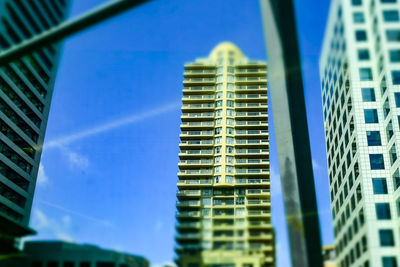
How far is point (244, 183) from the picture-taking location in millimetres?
3895

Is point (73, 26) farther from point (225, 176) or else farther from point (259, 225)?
point (225, 176)

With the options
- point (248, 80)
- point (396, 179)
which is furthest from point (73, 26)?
point (396, 179)

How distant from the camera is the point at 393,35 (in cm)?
204

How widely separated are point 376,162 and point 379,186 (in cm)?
114

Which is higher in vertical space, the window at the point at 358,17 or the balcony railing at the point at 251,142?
the balcony railing at the point at 251,142

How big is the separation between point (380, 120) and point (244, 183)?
1621cm

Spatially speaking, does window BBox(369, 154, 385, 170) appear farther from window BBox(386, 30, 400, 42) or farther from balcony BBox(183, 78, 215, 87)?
window BBox(386, 30, 400, 42)

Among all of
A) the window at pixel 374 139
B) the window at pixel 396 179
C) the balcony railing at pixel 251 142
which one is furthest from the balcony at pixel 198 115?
the window at pixel 374 139

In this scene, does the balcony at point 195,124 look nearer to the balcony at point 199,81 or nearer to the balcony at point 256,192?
the balcony at point 199,81

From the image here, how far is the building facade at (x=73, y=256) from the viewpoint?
82.7 inches

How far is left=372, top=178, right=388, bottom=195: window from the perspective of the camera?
17000 mm

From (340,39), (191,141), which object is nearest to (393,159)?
(191,141)

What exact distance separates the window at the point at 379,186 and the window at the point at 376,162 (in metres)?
0.58

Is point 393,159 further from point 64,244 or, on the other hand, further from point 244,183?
point 64,244
